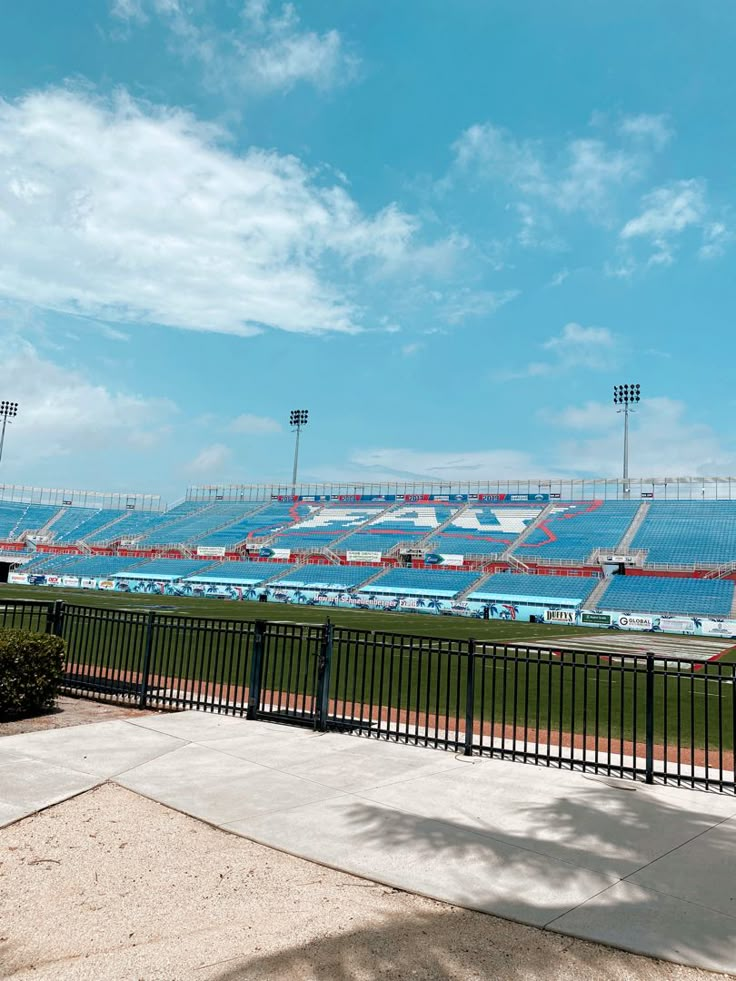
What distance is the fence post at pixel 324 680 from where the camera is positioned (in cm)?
942

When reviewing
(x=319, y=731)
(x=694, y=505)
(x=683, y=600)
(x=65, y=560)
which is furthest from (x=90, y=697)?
(x=65, y=560)

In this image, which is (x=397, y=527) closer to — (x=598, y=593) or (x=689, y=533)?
(x=598, y=593)

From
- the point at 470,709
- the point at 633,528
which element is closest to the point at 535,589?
the point at 633,528

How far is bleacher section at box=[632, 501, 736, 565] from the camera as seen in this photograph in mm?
49938

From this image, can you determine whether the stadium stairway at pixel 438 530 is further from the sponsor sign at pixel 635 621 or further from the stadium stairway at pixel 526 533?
the sponsor sign at pixel 635 621

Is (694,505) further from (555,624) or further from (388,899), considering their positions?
(388,899)

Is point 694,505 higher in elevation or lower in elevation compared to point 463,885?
higher

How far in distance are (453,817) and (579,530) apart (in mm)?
55863

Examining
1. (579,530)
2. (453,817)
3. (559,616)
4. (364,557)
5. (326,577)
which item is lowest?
(559,616)

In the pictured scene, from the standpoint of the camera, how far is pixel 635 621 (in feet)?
129

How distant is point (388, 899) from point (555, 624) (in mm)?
38797

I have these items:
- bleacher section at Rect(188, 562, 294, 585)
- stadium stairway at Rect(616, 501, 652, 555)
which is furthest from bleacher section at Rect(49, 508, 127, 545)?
stadium stairway at Rect(616, 501, 652, 555)

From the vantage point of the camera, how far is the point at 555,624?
41.3m

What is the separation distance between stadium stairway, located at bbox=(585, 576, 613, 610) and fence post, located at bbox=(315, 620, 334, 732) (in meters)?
38.3
